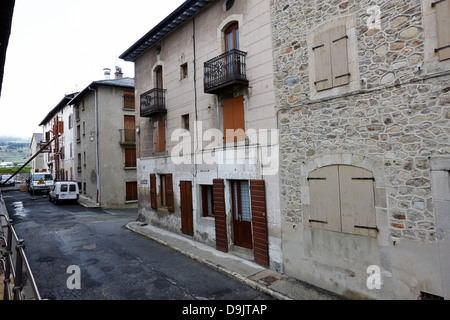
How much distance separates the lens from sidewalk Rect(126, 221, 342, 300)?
6680 mm

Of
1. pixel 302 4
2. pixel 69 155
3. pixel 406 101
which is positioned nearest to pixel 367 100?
pixel 406 101

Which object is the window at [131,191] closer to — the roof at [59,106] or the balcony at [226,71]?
the roof at [59,106]

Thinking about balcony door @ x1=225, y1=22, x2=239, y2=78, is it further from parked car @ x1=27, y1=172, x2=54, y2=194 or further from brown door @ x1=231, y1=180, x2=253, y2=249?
parked car @ x1=27, y1=172, x2=54, y2=194

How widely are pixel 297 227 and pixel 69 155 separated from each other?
95.9 ft

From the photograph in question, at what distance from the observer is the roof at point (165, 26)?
1073cm

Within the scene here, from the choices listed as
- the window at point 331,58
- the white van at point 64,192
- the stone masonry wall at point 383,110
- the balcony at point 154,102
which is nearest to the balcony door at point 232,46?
the stone masonry wall at point 383,110

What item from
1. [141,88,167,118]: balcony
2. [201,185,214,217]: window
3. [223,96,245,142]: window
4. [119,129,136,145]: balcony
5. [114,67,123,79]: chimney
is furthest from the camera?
[114,67,123,79]: chimney

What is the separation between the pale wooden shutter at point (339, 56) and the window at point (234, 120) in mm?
3251

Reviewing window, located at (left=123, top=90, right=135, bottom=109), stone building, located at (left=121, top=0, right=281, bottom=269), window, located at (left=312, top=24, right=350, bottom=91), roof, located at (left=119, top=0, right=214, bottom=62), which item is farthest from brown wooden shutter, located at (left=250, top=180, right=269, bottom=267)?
window, located at (left=123, top=90, right=135, bottom=109)

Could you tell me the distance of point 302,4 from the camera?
7.36 meters

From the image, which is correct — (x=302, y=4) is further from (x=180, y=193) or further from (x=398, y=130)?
(x=180, y=193)

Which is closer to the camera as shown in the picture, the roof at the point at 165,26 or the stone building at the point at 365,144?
the stone building at the point at 365,144

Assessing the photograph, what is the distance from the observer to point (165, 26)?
12227 mm

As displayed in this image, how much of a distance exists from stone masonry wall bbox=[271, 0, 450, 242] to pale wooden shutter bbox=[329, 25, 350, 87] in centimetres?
16
